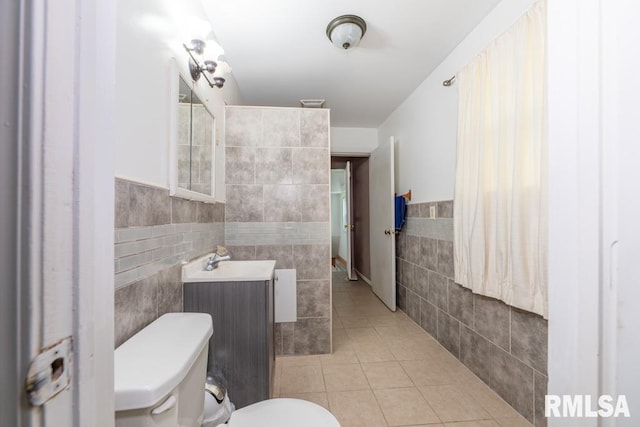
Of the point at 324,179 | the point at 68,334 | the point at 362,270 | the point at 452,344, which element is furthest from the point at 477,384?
the point at 362,270

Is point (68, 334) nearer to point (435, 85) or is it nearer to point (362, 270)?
point (435, 85)

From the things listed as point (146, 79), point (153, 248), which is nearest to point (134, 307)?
point (153, 248)

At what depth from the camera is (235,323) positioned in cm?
Answer: 139

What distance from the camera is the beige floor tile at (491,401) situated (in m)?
1.51

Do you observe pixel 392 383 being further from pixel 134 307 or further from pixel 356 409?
pixel 134 307

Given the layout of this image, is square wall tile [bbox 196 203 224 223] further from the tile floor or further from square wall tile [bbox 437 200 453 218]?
square wall tile [bbox 437 200 453 218]

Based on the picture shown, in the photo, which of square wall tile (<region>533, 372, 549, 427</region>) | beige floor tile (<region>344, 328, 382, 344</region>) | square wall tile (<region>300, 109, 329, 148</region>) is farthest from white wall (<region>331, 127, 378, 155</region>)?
square wall tile (<region>533, 372, 549, 427</region>)

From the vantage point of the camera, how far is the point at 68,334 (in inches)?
11.5

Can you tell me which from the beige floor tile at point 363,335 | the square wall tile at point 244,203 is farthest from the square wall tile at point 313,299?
the square wall tile at point 244,203

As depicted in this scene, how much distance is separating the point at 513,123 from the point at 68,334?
73.1 inches

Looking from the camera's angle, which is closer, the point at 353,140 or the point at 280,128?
the point at 280,128

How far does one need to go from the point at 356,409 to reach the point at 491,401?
81 centimetres

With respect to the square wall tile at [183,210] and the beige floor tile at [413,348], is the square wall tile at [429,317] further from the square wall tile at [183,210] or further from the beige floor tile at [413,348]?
the square wall tile at [183,210]

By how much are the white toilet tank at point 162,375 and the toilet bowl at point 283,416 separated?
156 mm
